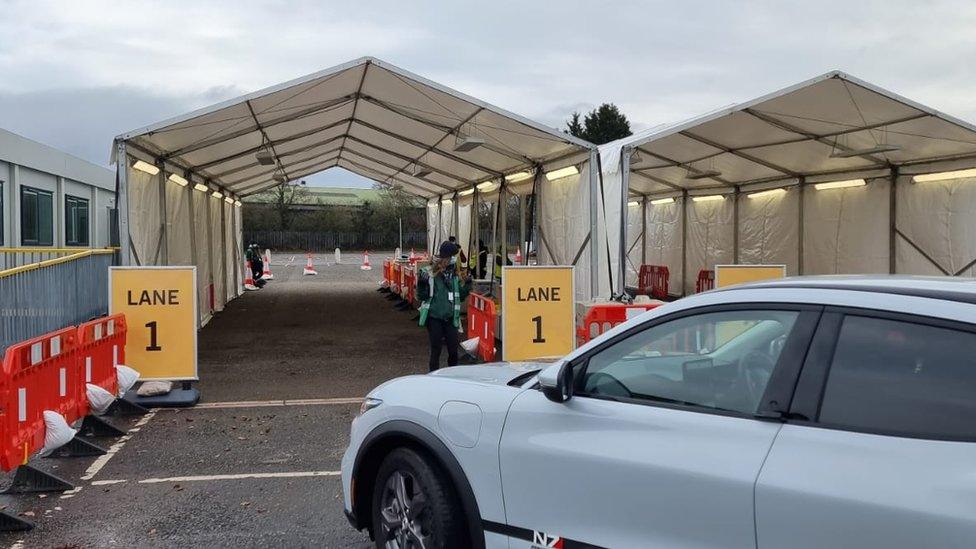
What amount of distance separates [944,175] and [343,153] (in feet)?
43.9

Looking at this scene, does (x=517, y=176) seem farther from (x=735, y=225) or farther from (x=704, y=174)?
(x=735, y=225)

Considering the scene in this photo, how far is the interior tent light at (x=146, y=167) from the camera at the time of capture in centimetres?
1086

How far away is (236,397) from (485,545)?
6.19 m

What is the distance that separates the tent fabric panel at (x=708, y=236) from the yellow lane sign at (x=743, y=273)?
8.42 m

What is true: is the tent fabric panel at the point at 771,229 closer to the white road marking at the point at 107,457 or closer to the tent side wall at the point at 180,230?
the tent side wall at the point at 180,230

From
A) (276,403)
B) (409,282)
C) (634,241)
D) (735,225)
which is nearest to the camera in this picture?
(276,403)

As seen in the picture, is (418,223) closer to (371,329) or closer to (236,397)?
(371,329)

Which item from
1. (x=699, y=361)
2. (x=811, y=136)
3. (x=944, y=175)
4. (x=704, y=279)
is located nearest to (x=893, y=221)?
(x=944, y=175)

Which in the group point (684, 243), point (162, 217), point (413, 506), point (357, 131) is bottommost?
point (413, 506)

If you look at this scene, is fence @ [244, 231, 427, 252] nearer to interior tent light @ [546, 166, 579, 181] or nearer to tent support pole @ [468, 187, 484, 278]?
tent support pole @ [468, 187, 484, 278]

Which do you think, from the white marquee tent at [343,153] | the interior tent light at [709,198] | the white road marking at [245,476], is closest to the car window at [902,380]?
the white road marking at [245,476]

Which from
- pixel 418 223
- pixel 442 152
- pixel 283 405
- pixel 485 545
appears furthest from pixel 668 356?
pixel 418 223

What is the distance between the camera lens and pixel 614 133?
55.7 m

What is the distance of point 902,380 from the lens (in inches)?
96.0
